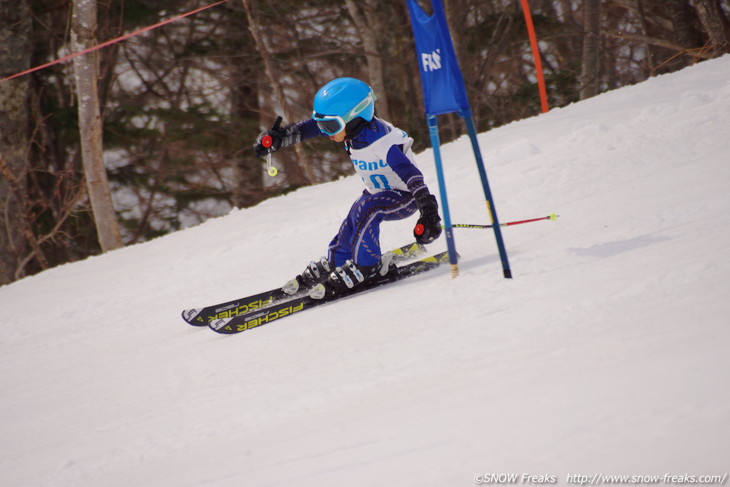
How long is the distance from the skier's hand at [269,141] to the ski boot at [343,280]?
0.93m

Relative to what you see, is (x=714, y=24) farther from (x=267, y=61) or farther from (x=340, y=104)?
(x=340, y=104)

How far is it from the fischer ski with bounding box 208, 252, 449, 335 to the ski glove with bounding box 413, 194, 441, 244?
669mm

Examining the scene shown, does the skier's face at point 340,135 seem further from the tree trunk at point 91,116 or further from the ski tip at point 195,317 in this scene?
the tree trunk at point 91,116

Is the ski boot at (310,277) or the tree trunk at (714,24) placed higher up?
the tree trunk at (714,24)

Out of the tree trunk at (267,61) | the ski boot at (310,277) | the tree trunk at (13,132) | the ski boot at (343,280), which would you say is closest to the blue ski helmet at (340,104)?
the ski boot at (343,280)

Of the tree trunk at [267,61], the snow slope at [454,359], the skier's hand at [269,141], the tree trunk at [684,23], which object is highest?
the tree trunk at [267,61]

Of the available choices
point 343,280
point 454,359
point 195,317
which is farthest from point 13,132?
point 454,359

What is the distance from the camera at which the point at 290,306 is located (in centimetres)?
372

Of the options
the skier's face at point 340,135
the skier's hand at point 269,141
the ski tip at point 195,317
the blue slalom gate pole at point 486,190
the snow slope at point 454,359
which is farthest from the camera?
the skier's hand at point 269,141

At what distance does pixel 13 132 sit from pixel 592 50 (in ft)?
33.2

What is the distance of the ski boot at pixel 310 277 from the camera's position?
409 cm

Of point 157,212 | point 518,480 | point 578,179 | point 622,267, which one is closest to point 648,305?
point 622,267

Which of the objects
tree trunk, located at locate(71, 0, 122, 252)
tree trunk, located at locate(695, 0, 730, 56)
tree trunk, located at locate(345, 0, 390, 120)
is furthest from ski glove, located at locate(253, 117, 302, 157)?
tree trunk, located at locate(345, 0, 390, 120)

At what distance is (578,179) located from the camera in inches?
181
